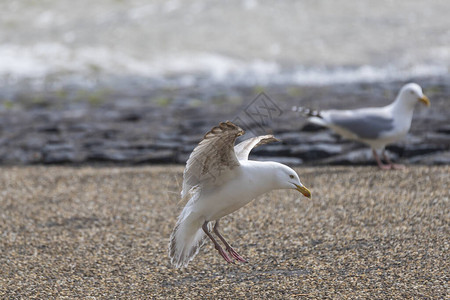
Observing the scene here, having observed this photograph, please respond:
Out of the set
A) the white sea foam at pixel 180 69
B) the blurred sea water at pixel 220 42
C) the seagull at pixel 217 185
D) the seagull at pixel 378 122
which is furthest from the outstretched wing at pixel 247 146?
the blurred sea water at pixel 220 42

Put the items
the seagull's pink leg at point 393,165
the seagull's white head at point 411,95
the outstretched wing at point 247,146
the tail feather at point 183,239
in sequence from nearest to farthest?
the tail feather at point 183,239
the outstretched wing at point 247,146
the seagull's pink leg at point 393,165
the seagull's white head at point 411,95

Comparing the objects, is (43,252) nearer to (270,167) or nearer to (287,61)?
(270,167)

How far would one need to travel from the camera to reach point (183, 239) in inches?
146

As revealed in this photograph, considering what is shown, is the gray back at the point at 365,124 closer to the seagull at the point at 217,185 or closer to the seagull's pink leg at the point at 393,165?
the seagull's pink leg at the point at 393,165

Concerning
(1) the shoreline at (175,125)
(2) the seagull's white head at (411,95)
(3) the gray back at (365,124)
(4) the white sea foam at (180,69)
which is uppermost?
(2) the seagull's white head at (411,95)

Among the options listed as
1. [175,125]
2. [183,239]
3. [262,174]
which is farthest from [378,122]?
[183,239]

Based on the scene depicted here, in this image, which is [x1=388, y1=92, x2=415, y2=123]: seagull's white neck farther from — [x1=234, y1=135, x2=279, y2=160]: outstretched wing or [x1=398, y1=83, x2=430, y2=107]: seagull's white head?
[x1=234, y1=135, x2=279, y2=160]: outstretched wing

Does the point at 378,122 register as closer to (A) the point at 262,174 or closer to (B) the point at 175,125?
(B) the point at 175,125

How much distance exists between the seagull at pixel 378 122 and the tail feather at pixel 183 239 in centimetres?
300

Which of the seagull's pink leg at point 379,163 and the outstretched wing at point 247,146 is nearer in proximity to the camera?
the outstretched wing at point 247,146

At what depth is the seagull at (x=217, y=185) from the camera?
11.3ft

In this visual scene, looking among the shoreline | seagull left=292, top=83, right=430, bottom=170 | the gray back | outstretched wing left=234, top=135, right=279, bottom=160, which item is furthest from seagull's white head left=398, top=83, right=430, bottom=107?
outstretched wing left=234, top=135, right=279, bottom=160

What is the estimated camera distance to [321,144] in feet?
23.0

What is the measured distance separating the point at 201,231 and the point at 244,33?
13.5 m
